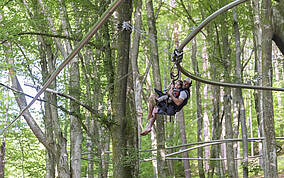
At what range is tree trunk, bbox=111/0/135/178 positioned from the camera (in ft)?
22.0

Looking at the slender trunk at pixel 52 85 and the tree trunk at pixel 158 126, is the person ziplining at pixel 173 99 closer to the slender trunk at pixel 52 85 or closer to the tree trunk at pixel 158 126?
the tree trunk at pixel 158 126

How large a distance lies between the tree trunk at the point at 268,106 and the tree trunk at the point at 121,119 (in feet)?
11.7

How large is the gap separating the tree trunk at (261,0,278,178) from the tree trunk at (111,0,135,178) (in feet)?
11.7

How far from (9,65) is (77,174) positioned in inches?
144

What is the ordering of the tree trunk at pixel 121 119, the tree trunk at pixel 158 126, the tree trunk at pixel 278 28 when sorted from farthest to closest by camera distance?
1. the tree trunk at pixel 158 126
2. the tree trunk at pixel 278 28
3. the tree trunk at pixel 121 119

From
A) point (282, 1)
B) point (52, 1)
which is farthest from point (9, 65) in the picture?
point (282, 1)

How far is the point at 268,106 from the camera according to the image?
8977 millimetres

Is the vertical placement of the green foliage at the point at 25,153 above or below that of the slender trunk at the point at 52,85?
below

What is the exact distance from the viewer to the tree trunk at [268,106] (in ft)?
29.1

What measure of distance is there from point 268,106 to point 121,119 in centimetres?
389

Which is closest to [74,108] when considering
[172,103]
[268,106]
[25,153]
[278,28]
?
[172,103]

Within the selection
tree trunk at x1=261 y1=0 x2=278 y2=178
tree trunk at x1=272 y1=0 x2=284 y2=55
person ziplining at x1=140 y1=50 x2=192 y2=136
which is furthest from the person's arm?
tree trunk at x1=272 y1=0 x2=284 y2=55

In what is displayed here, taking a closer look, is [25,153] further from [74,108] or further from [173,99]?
[173,99]

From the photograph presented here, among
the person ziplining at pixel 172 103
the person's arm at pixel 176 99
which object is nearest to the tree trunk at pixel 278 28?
the person ziplining at pixel 172 103
